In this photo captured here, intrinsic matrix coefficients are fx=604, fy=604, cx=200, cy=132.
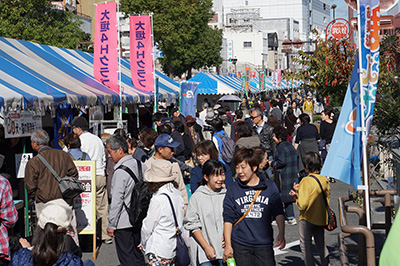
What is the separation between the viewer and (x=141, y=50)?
15180 millimetres

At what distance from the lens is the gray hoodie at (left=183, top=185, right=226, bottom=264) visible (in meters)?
5.34

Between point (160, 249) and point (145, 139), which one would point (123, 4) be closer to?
point (145, 139)

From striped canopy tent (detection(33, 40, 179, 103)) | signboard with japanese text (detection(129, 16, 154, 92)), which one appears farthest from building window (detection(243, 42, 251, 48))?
signboard with japanese text (detection(129, 16, 154, 92))

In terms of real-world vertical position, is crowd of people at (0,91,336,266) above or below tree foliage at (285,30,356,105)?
below

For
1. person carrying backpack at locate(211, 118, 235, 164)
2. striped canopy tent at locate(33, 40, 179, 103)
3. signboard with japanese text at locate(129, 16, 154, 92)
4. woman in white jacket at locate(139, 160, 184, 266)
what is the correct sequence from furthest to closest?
striped canopy tent at locate(33, 40, 179, 103)
signboard with japanese text at locate(129, 16, 154, 92)
person carrying backpack at locate(211, 118, 235, 164)
woman in white jacket at locate(139, 160, 184, 266)

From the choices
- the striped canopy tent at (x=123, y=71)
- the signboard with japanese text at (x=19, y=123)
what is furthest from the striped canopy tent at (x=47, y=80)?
the signboard with japanese text at (x=19, y=123)

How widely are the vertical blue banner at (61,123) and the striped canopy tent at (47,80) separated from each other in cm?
44

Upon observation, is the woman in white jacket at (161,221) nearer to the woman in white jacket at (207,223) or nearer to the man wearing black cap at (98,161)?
the woman in white jacket at (207,223)

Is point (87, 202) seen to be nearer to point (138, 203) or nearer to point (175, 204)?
point (138, 203)

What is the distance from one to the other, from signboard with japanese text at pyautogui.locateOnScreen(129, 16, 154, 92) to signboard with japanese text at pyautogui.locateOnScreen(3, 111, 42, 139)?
5411 mm

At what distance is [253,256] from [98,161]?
472 centimetres

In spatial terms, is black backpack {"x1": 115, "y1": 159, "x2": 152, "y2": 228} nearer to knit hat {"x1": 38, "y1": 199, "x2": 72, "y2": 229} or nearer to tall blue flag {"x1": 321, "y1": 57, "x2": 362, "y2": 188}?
knit hat {"x1": 38, "y1": 199, "x2": 72, "y2": 229}

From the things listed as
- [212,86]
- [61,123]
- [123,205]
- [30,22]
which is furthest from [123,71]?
[212,86]

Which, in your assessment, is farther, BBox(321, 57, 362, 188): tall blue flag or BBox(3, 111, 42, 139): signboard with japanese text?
BBox(3, 111, 42, 139): signboard with japanese text
